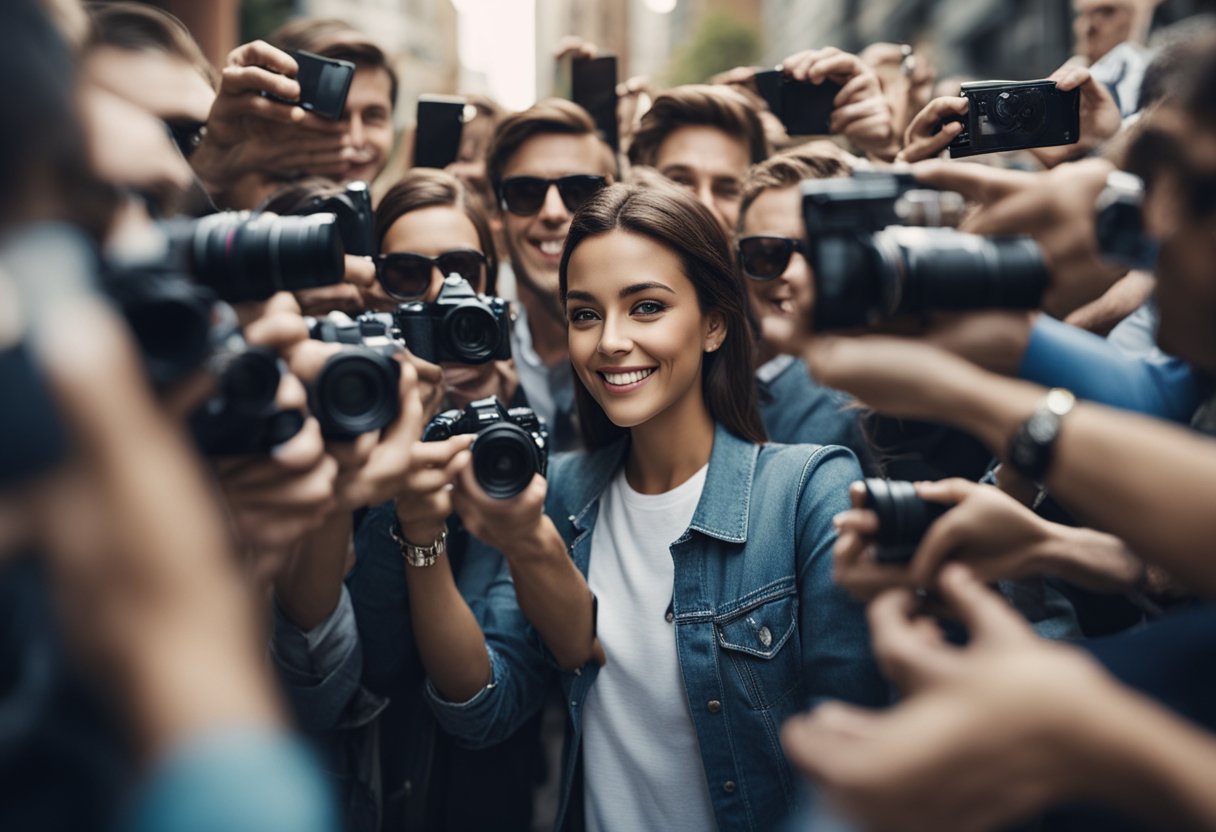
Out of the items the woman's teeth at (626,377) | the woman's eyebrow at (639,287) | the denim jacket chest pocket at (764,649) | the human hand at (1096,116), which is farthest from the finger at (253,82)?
the human hand at (1096,116)

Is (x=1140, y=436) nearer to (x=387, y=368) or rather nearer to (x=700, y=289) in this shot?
(x=387, y=368)

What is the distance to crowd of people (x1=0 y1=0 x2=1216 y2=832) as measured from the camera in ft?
3.05

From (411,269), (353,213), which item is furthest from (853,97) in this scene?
(353,213)

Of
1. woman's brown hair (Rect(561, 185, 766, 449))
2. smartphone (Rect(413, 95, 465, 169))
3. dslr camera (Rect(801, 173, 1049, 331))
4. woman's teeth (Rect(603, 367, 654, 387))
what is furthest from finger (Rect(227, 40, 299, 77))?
dslr camera (Rect(801, 173, 1049, 331))

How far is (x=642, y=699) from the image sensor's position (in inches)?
97.5

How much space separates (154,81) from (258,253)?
48.3 inches

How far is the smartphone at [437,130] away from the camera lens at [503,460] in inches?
91.2

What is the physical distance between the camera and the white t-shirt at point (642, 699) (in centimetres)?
240

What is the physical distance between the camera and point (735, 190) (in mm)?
4195

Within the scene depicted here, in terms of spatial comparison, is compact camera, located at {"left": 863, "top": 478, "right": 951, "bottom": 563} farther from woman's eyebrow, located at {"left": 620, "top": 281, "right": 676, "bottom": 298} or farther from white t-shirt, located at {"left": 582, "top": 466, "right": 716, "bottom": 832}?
woman's eyebrow, located at {"left": 620, "top": 281, "right": 676, "bottom": 298}

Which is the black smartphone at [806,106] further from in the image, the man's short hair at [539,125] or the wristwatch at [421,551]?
the wristwatch at [421,551]

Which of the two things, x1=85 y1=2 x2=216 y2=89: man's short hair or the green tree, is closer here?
x1=85 y1=2 x2=216 y2=89: man's short hair

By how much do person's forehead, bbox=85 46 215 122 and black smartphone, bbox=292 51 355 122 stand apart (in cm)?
33

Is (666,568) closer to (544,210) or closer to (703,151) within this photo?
(544,210)
